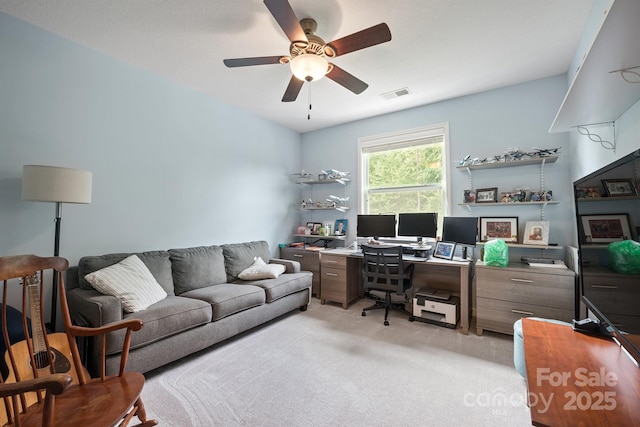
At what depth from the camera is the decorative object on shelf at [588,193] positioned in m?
1.17

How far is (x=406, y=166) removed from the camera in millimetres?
3900

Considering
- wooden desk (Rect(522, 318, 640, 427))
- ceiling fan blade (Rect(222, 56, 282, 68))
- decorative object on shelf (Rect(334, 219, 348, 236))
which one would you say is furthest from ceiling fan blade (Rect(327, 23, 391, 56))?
decorative object on shelf (Rect(334, 219, 348, 236))

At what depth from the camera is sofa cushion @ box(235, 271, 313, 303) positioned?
9.78 ft

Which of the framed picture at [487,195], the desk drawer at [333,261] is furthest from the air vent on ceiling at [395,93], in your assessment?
the desk drawer at [333,261]

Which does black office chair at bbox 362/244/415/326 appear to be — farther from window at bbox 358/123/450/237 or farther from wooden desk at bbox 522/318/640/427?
wooden desk at bbox 522/318/640/427

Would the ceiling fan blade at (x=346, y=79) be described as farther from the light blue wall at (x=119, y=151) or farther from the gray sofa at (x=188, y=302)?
the gray sofa at (x=188, y=302)

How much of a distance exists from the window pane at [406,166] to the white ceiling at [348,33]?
0.81 m

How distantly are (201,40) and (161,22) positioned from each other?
0.30 meters

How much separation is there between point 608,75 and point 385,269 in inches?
91.7

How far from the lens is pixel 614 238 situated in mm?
1051

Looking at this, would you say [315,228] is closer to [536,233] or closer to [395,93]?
[395,93]

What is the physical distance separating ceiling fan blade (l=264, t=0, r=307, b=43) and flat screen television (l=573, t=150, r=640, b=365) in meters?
1.66

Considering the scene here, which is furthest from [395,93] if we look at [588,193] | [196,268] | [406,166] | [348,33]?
[196,268]

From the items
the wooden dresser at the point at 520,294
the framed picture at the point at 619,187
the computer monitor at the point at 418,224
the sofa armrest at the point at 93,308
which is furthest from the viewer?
the computer monitor at the point at 418,224
